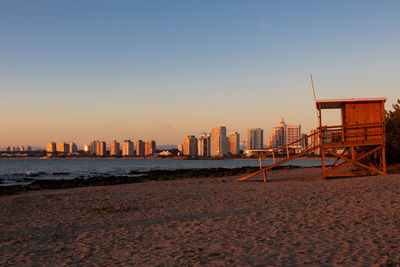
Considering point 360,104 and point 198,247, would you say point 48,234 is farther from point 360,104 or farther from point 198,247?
point 360,104

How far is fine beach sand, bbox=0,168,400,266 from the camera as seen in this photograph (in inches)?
247

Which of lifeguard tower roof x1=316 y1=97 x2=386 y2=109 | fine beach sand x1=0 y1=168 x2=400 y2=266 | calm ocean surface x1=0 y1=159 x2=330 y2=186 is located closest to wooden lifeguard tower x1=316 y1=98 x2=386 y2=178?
lifeguard tower roof x1=316 y1=97 x2=386 y2=109

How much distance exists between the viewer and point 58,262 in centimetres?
634

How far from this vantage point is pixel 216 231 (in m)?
8.29

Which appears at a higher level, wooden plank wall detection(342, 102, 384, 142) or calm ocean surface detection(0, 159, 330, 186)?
wooden plank wall detection(342, 102, 384, 142)

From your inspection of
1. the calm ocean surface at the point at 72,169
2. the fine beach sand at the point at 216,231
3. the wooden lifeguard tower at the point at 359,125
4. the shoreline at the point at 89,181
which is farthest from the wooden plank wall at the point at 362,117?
the calm ocean surface at the point at 72,169

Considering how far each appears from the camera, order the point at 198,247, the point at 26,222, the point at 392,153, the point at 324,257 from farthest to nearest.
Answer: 1. the point at 392,153
2. the point at 26,222
3. the point at 198,247
4. the point at 324,257

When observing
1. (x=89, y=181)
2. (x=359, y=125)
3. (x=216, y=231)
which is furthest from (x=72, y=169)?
(x=216, y=231)

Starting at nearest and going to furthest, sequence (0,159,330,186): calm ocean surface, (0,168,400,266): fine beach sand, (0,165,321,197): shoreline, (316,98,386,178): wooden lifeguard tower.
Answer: (0,168,400,266): fine beach sand
(316,98,386,178): wooden lifeguard tower
(0,165,321,197): shoreline
(0,159,330,186): calm ocean surface

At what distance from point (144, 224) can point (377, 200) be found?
24.9ft

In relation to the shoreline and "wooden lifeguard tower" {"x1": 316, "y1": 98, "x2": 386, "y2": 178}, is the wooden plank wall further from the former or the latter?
the shoreline

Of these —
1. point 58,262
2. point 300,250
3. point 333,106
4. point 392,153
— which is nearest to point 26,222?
point 58,262

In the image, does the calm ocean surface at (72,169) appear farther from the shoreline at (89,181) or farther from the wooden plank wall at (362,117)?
the wooden plank wall at (362,117)

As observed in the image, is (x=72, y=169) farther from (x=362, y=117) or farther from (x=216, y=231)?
(x=216, y=231)
